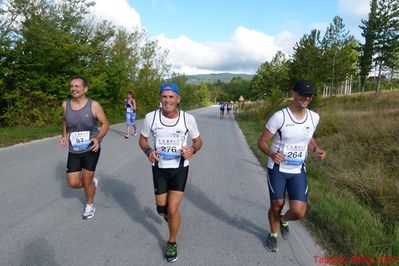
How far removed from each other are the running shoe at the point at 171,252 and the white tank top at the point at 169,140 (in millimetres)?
851

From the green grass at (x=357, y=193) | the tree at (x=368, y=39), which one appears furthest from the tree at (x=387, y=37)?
the green grass at (x=357, y=193)

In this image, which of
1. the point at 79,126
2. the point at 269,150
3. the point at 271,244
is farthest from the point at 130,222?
the point at 269,150

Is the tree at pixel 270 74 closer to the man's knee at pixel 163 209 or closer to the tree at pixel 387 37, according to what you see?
the tree at pixel 387 37

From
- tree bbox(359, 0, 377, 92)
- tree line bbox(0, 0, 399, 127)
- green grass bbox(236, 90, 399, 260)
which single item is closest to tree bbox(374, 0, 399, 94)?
tree bbox(359, 0, 377, 92)

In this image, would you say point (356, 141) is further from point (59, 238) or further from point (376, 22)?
point (376, 22)

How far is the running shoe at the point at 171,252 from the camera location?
11.5ft

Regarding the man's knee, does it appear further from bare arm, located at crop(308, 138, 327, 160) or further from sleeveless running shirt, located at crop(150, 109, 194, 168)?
bare arm, located at crop(308, 138, 327, 160)

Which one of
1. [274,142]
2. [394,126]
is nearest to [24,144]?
[274,142]

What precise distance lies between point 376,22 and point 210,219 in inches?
1815

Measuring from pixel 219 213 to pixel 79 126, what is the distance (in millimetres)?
2372

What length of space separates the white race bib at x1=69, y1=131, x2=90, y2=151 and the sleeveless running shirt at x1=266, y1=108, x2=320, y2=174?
244 centimetres

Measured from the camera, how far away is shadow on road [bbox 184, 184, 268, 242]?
4.43 metres

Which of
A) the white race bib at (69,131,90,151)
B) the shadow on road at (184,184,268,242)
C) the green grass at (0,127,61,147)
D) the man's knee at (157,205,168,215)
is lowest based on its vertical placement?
the green grass at (0,127,61,147)

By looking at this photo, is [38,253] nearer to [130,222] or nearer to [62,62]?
[130,222]
